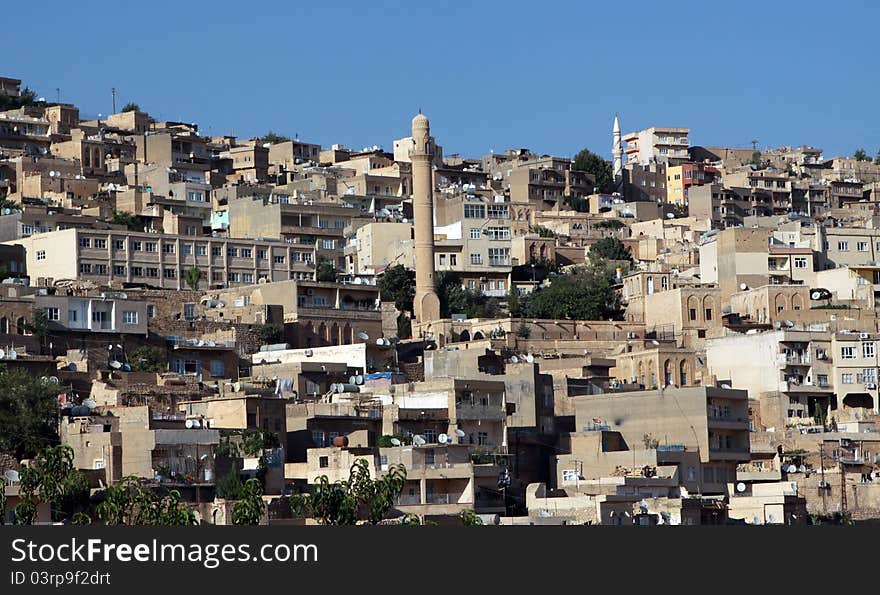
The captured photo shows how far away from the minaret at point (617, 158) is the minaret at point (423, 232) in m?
28.0

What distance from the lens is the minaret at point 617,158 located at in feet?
323

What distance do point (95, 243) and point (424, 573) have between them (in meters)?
40.7

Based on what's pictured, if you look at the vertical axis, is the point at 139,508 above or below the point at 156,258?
below

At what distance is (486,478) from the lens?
43.8 m

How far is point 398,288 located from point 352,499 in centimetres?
2988

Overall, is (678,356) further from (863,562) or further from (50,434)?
(863,562)

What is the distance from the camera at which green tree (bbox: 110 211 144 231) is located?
244 feet

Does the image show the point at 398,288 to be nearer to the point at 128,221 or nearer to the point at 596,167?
the point at 128,221

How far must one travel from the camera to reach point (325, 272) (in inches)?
2773

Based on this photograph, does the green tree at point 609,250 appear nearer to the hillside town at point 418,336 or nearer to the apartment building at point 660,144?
the hillside town at point 418,336

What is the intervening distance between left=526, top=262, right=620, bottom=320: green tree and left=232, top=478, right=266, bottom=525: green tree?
3042 centimetres

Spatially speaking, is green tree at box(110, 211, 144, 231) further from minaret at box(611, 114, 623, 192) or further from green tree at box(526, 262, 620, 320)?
minaret at box(611, 114, 623, 192)

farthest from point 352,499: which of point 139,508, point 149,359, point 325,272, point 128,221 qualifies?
point 128,221

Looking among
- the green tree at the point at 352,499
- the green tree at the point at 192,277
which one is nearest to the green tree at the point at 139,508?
the green tree at the point at 352,499
